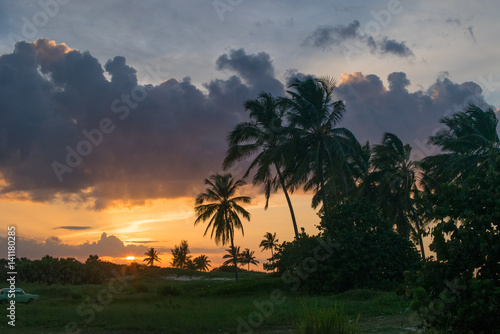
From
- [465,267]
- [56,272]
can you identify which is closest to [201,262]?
[56,272]

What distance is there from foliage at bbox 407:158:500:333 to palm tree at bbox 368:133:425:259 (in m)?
28.4

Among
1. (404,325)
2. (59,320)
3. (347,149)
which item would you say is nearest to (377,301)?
(404,325)

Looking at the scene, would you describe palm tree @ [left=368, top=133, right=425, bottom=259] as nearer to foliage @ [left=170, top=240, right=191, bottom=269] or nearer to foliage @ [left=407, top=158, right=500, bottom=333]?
foliage @ [left=407, top=158, right=500, bottom=333]

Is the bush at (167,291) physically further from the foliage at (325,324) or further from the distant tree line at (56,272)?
the distant tree line at (56,272)

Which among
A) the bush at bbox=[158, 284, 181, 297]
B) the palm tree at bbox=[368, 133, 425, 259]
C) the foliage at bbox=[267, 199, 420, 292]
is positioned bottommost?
the bush at bbox=[158, 284, 181, 297]

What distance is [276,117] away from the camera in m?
36.9

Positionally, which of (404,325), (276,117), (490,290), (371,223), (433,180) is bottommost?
(404,325)

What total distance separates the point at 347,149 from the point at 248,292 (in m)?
12.1

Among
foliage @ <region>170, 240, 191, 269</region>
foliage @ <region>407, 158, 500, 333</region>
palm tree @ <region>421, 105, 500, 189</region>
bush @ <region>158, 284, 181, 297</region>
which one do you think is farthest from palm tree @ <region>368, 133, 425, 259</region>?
foliage @ <region>170, 240, 191, 269</region>

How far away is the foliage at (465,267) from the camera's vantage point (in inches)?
379

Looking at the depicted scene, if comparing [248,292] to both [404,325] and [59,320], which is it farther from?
[404,325]

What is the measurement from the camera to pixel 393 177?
39.8 m

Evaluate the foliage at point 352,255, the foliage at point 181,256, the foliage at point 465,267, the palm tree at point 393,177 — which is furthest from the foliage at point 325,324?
the foliage at point 181,256

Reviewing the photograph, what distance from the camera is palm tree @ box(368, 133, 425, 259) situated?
131 ft
